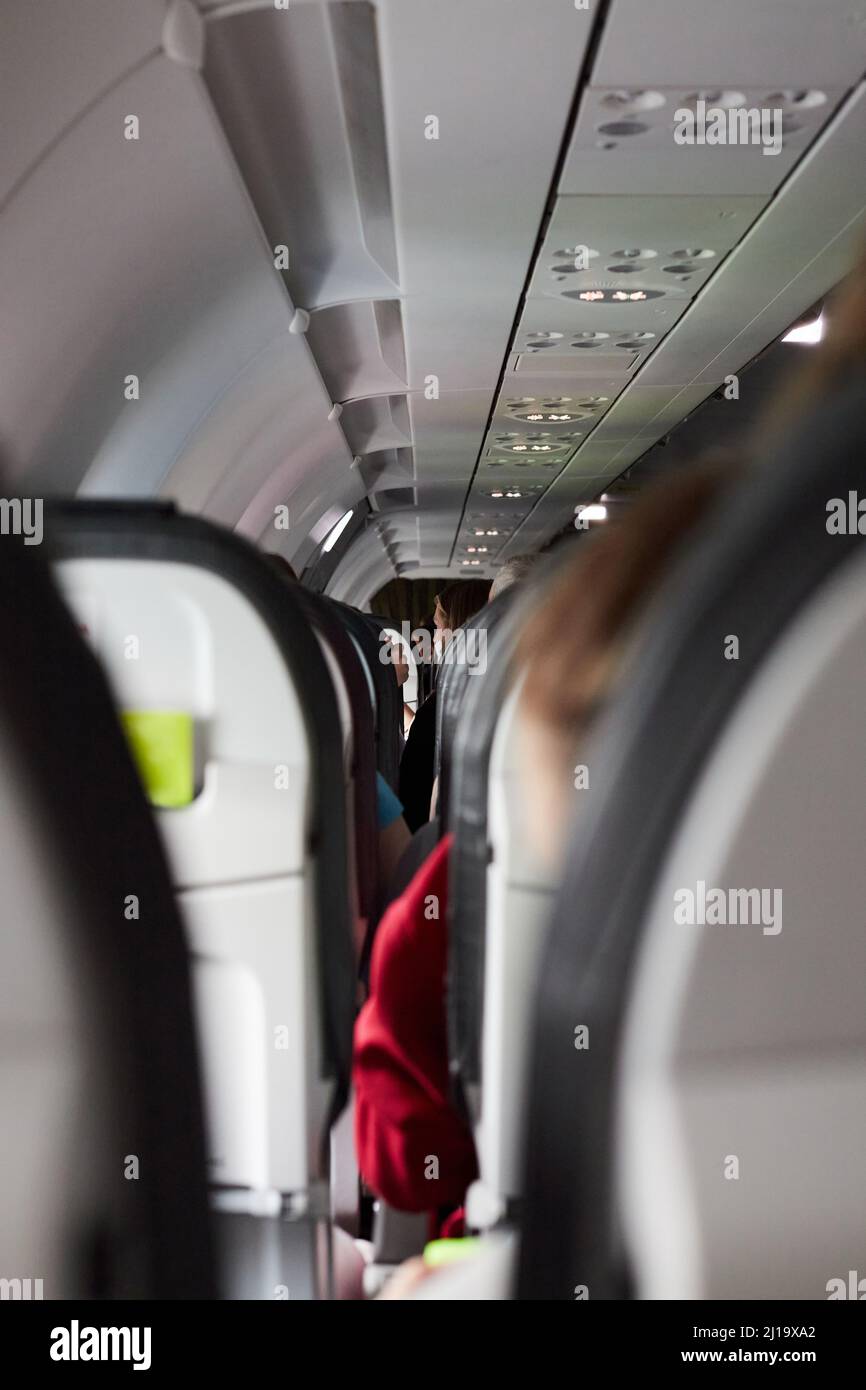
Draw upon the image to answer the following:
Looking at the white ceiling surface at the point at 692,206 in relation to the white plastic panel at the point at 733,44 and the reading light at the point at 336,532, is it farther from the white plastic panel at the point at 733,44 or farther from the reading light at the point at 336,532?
the reading light at the point at 336,532

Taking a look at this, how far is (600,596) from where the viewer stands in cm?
98

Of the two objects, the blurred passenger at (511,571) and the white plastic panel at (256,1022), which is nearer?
the white plastic panel at (256,1022)

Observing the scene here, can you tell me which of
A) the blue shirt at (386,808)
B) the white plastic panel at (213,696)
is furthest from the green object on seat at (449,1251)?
the blue shirt at (386,808)

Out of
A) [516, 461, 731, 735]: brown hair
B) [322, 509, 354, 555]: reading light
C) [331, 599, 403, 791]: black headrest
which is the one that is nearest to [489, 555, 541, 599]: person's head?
[331, 599, 403, 791]: black headrest

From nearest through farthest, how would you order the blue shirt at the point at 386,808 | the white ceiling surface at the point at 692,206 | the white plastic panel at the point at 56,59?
the white plastic panel at the point at 56,59
the blue shirt at the point at 386,808
the white ceiling surface at the point at 692,206

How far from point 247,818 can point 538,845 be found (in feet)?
1.23

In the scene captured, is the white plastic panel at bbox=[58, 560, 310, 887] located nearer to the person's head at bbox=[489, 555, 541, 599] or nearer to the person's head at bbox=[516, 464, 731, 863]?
the person's head at bbox=[516, 464, 731, 863]

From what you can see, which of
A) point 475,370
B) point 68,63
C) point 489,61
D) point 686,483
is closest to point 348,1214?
point 686,483

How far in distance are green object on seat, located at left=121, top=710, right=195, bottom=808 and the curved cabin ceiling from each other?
3.60 feet

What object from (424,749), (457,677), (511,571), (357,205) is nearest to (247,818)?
(457,677)

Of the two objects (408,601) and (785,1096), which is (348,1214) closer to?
(785,1096)

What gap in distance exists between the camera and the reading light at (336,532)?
1117 cm
